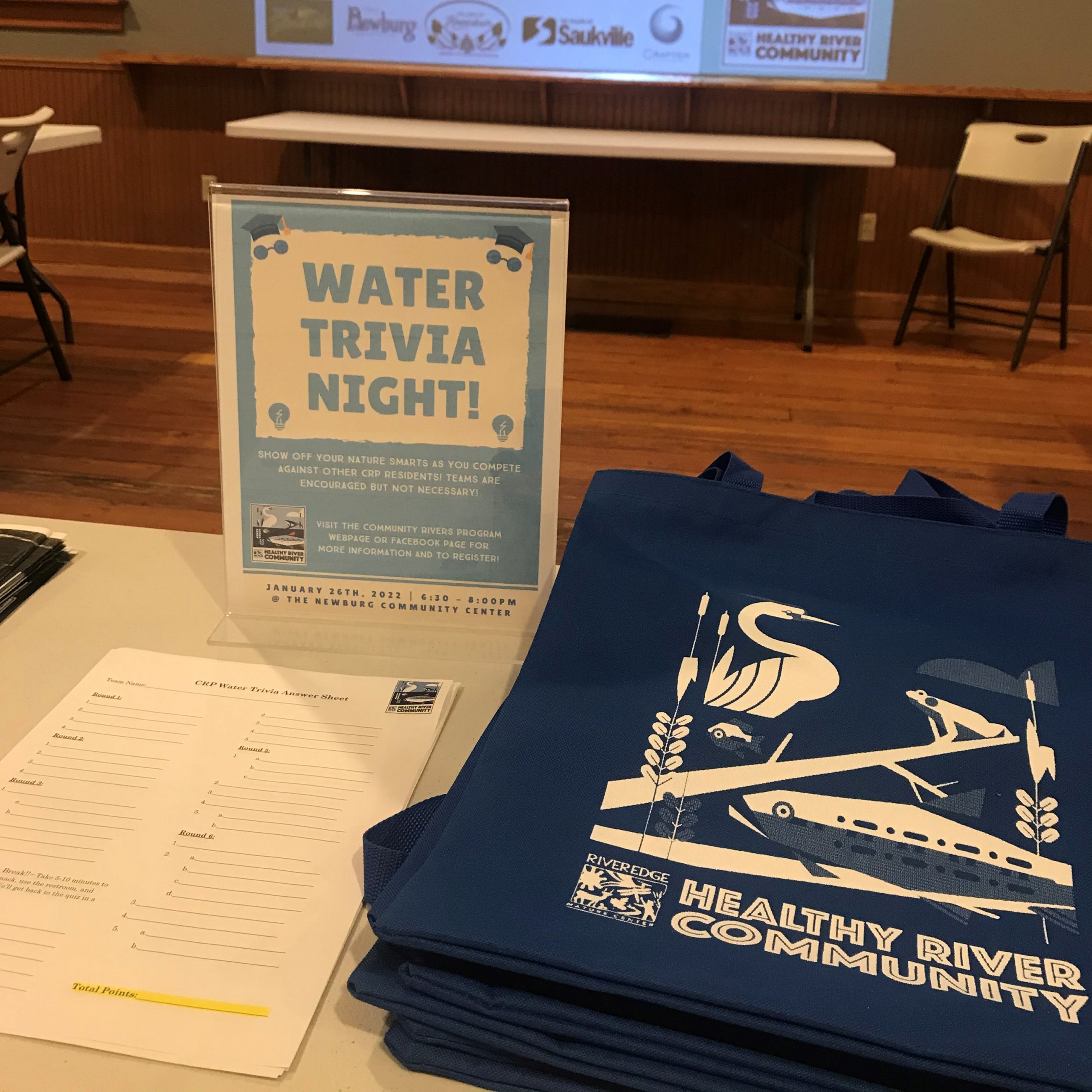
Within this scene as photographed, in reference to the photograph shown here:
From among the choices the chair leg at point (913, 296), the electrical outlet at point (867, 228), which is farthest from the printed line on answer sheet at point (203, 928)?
the electrical outlet at point (867, 228)

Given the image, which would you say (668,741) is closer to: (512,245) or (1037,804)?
(1037,804)

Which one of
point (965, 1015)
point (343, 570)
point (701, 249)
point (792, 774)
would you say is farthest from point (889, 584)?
point (701, 249)

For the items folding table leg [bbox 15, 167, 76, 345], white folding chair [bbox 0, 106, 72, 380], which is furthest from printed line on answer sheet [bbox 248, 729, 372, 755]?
folding table leg [bbox 15, 167, 76, 345]

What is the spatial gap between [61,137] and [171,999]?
3556 millimetres

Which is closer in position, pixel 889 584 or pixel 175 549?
pixel 889 584

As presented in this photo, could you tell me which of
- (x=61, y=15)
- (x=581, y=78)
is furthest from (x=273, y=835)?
(x=61, y=15)

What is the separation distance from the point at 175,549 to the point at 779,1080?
75 centimetres

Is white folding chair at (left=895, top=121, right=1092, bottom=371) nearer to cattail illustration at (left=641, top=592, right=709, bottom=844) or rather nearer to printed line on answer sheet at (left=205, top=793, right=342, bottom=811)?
cattail illustration at (left=641, top=592, right=709, bottom=844)

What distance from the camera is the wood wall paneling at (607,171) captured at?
14.7ft

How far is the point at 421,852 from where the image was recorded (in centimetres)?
54

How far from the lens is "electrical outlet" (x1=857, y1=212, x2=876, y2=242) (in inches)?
180

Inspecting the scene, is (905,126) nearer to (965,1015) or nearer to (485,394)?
(485,394)

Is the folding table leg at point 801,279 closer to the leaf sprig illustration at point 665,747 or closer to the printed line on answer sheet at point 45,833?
the leaf sprig illustration at point 665,747

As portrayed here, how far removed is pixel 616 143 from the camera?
13.0 feet
